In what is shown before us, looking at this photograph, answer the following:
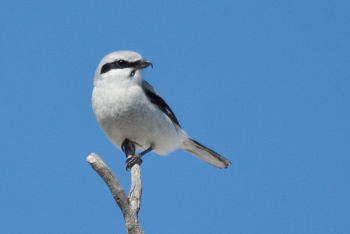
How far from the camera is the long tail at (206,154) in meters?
8.16

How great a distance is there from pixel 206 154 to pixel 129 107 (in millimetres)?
1964

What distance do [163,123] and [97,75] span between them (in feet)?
3.33

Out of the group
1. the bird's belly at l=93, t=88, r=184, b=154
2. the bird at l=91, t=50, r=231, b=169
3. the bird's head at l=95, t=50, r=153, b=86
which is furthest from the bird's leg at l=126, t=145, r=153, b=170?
the bird's head at l=95, t=50, r=153, b=86

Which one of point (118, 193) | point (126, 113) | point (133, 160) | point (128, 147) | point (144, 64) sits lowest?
point (118, 193)

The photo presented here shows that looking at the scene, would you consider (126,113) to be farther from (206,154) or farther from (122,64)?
(206,154)

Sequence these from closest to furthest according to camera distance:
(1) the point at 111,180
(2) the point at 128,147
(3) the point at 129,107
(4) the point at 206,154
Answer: (1) the point at 111,180, (3) the point at 129,107, (2) the point at 128,147, (4) the point at 206,154

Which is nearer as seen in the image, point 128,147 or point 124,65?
point 124,65

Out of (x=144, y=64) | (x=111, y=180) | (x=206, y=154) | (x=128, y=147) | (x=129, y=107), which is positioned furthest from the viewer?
(x=206, y=154)

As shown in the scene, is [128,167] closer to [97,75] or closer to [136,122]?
[136,122]

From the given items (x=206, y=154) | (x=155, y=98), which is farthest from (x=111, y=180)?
(x=206, y=154)

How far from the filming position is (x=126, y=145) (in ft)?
23.3

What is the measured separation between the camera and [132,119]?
6.71m

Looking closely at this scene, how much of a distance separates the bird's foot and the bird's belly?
287 mm

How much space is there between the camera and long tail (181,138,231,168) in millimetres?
8164
